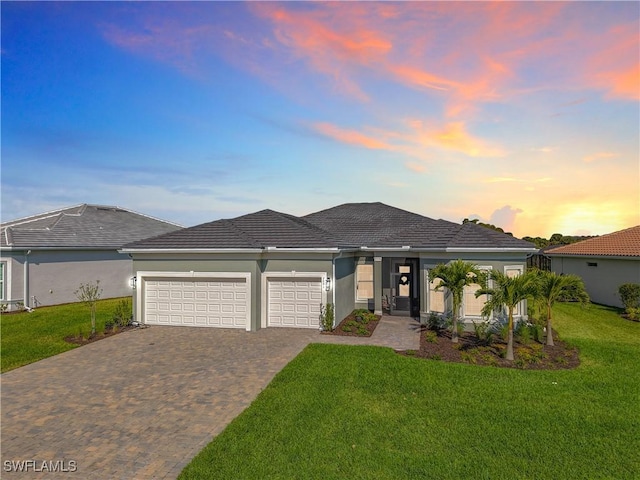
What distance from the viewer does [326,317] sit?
48.3ft

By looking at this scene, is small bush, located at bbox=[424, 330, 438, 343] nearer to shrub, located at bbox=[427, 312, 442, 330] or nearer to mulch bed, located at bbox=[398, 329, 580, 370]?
mulch bed, located at bbox=[398, 329, 580, 370]

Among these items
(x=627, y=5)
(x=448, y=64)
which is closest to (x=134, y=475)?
(x=448, y=64)

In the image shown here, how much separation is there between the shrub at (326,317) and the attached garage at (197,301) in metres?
3.10

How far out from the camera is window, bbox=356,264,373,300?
758 inches

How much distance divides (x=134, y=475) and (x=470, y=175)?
18.1 m

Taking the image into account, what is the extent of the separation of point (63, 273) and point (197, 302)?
12.6 metres

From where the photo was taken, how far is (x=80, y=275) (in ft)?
75.3

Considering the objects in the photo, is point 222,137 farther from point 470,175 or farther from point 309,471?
point 309,471

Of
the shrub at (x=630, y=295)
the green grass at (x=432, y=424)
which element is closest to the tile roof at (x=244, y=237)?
the green grass at (x=432, y=424)

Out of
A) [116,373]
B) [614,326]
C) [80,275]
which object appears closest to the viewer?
[116,373]

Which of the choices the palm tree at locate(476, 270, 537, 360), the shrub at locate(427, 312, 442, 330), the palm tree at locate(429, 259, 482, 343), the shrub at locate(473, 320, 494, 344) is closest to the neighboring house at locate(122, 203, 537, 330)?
the shrub at locate(427, 312, 442, 330)

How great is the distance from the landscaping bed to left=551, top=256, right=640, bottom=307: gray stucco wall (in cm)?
1459

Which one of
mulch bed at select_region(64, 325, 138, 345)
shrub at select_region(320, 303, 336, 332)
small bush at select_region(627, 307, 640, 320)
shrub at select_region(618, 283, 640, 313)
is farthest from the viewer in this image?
shrub at select_region(618, 283, 640, 313)

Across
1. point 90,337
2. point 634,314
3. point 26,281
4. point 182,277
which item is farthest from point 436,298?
point 26,281
